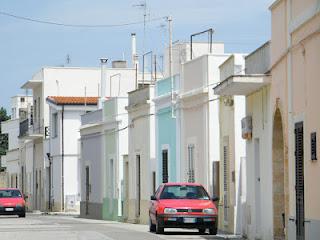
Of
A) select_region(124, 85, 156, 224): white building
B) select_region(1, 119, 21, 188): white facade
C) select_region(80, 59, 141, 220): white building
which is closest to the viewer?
select_region(124, 85, 156, 224): white building

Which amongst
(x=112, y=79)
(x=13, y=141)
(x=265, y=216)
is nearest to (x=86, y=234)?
(x=265, y=216)

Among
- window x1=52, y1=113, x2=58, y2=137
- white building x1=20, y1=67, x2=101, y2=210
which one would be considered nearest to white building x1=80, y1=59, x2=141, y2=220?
window x1=52, y1=113, x2=58, y2=137

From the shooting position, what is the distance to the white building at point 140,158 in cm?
4331

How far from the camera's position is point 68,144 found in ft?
216

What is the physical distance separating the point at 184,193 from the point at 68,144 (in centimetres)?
3554

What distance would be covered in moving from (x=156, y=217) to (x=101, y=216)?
927 inches

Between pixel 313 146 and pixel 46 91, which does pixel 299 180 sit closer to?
pixel 313 146

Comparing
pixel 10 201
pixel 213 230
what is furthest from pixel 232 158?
pixel 10 201

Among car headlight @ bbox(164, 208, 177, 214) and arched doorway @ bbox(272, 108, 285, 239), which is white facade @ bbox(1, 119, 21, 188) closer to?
car headlight @ bbox(164, 208, 177, 214)

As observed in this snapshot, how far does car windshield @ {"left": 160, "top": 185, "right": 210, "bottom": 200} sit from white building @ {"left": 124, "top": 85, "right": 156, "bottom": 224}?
11484 mm

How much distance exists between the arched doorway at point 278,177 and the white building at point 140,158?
17806 millimetres

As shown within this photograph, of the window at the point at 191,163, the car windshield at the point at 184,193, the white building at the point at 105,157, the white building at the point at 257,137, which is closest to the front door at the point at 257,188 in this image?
the white building at the point at 257,137

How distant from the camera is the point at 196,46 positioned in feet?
154

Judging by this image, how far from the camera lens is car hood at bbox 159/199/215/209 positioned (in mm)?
29781
